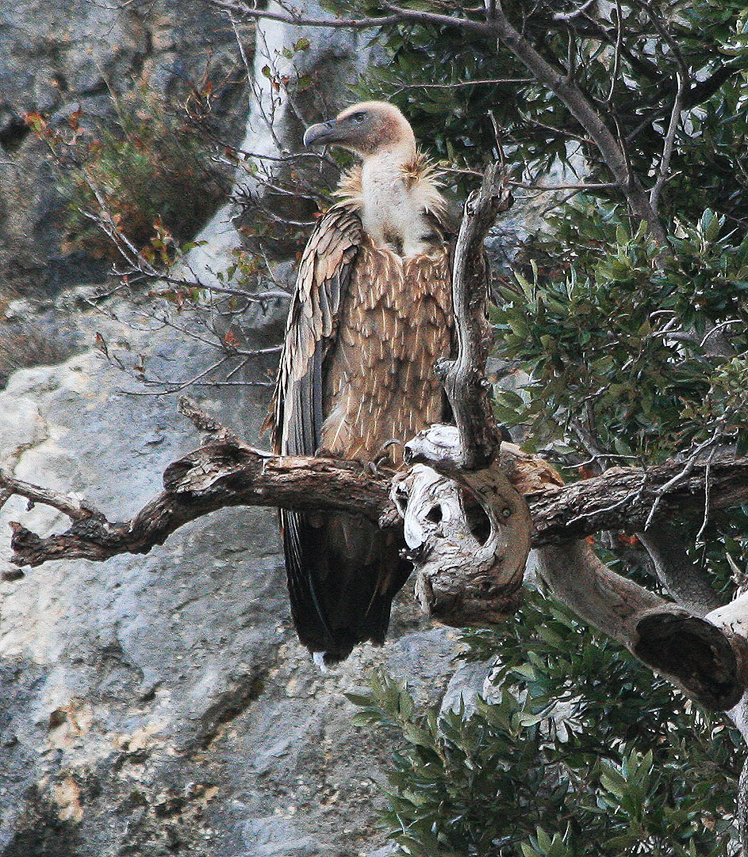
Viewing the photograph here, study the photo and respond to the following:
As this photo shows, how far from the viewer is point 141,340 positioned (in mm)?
6957

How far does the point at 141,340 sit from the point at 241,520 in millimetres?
1512

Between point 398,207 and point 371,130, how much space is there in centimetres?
54

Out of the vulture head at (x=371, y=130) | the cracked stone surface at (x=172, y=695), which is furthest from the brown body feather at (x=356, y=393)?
the cracked stone surface at (x=172, y=695)

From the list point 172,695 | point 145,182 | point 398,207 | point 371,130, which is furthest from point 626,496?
point 145,182

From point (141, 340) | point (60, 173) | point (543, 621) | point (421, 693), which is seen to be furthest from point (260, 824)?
point (60, 173)

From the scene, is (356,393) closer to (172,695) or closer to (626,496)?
(626,496)

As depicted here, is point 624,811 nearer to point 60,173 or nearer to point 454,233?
point 454,233

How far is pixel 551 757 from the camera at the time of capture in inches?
145

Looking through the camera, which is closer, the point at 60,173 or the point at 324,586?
the point at 324,586

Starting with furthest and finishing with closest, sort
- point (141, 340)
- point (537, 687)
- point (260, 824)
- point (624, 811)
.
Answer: point (141, 340) → point (260, 824) → point (537, 687) → point (624, 811)

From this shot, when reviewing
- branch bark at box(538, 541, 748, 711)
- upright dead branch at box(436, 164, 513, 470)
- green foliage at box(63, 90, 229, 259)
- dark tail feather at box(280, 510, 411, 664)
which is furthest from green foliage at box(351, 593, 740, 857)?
green foliage at box(63, 90, 229, 259)

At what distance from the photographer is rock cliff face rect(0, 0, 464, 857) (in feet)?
17.9

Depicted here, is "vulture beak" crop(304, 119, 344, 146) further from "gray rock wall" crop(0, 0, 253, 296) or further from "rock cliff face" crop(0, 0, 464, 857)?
"gray rock wall" crop(0, 0, 253, 296)

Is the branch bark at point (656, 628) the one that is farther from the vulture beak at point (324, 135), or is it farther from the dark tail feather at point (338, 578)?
the vulture beak at point (324, 135)
